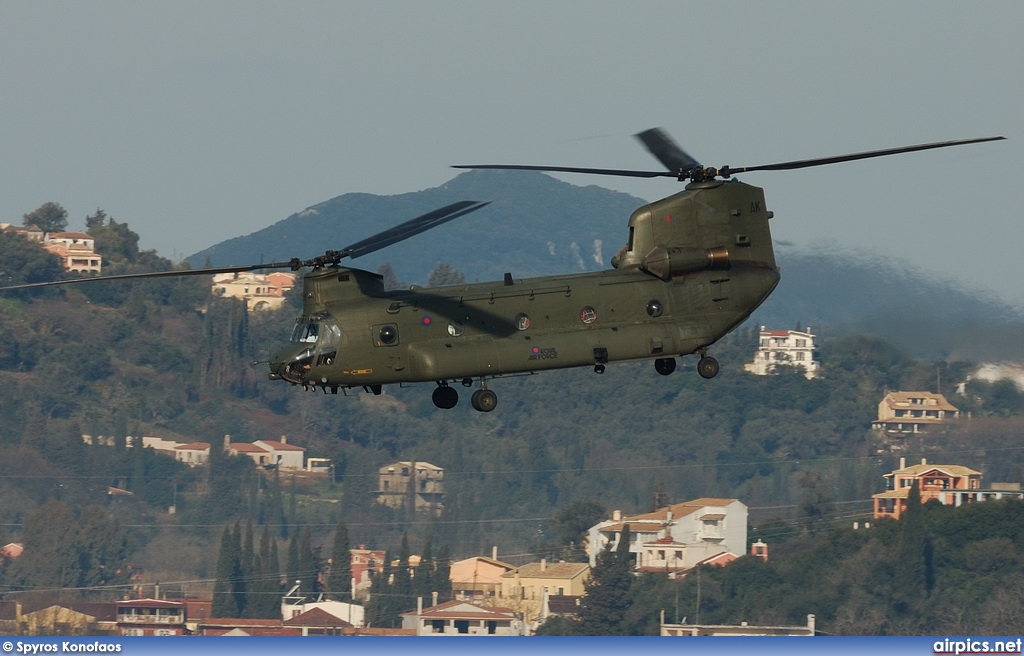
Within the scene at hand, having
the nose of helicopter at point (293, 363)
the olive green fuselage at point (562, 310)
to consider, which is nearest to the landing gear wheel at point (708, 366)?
the olive green fuselage at point (562, 310)

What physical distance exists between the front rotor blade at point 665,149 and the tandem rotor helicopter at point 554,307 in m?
0.60

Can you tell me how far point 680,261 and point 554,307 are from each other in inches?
162

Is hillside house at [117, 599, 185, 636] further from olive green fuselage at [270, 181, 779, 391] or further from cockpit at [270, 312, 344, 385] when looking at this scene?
cockpit at [270, 312, 344, 385]

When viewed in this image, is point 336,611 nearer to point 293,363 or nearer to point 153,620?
point 153,620

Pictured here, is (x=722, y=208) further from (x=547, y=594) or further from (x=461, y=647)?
(x=547, y=594)

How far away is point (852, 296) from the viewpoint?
153750 mm

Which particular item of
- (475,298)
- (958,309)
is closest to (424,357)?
(475,298)

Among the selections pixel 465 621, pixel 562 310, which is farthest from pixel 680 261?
pixel 465 621

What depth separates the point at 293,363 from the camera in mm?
49125

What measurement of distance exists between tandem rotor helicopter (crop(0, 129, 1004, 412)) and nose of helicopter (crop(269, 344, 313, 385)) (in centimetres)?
4

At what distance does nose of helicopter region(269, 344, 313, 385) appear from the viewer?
49.1 meters

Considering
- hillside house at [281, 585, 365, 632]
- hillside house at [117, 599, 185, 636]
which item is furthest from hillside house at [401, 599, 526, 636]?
hillside house at [117, 599, 185, 636]

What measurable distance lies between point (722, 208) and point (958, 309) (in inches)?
3373

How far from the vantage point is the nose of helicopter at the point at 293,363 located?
49094 millimetres
